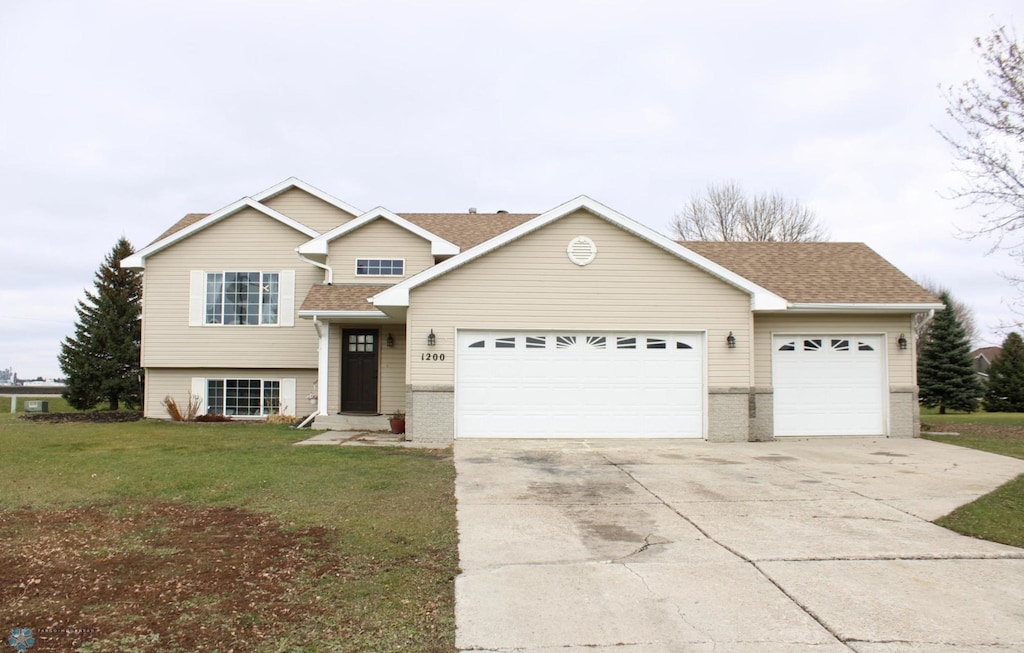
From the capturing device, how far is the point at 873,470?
10367mm

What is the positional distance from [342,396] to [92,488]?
8.48 m

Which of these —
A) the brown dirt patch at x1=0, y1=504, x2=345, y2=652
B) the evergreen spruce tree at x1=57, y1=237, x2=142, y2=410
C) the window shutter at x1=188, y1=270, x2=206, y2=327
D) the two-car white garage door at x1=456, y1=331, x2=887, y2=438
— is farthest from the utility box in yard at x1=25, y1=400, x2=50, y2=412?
the brown dirt patch at x1=0, y1=504, x2=345, y2=652

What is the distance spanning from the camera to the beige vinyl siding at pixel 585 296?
13.8 m

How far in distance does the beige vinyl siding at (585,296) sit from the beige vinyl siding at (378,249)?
12.4 feet

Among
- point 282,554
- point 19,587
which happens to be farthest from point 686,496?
point 19,587

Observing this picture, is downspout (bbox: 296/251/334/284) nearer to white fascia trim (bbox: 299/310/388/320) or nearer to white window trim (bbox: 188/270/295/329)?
white window trim (bbox: 188/270/295/329)

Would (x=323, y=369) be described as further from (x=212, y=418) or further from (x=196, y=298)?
(x=196, y=298)

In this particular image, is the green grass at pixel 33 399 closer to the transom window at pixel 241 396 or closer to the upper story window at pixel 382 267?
the transom window at pixel 241 396

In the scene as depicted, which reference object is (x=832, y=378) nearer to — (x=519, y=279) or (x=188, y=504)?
(x=519, y=279)

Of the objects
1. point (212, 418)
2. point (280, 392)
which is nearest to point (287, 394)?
point (280, 392)

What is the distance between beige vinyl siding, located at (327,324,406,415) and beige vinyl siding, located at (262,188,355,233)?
393 cm

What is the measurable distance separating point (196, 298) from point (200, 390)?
2.53 m

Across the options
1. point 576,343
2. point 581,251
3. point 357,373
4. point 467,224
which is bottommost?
point 357,373

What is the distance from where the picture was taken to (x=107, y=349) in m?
25.5
